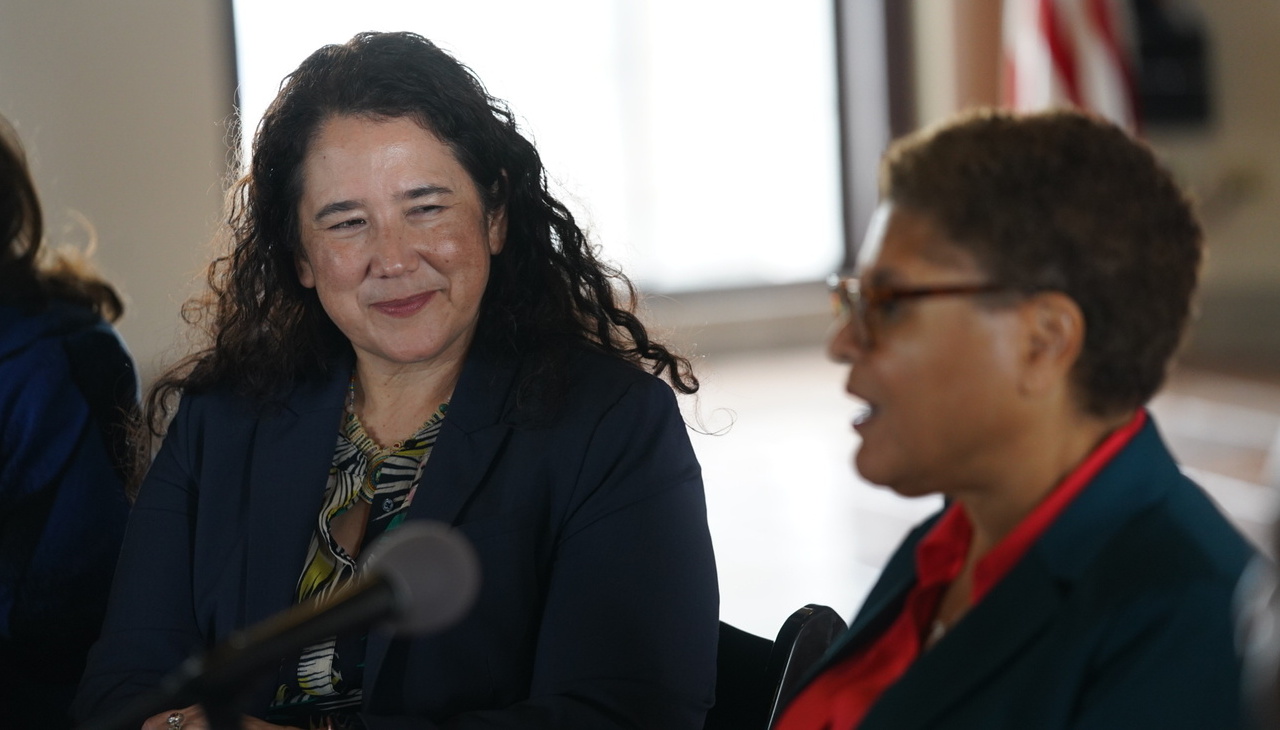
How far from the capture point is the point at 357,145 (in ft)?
5.85

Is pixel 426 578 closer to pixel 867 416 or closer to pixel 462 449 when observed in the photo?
pixel 867 416

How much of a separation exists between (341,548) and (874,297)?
931 mm

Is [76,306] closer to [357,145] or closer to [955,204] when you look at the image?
[357,145]

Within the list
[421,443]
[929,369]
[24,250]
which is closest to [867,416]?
[929,369]

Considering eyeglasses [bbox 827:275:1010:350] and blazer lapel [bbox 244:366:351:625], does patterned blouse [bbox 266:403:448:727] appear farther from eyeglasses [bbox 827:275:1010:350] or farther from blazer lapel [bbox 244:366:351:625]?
eyeglasses [bbox 827:275:1010:350]

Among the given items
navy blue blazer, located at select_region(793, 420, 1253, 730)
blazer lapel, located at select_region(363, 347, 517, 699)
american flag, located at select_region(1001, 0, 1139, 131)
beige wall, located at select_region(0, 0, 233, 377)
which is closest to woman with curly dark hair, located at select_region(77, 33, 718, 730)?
blazer lapel, located at select_region(363, 347, 517, 699)

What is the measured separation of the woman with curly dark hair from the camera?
5.38 ft

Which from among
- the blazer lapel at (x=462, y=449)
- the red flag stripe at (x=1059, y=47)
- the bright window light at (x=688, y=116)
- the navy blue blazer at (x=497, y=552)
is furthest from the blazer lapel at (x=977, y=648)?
the bright window light at (x=688, y=116)

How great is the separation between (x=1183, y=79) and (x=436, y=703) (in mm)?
8128

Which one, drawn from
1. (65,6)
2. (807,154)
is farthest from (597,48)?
(65,6)

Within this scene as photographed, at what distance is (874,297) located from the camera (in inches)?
44.0

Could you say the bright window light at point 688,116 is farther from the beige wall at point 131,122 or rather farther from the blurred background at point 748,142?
the beige wall at point 131,122

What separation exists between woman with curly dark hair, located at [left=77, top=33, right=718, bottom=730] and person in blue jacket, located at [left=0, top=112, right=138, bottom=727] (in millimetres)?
246

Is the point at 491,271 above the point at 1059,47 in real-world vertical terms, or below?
below
